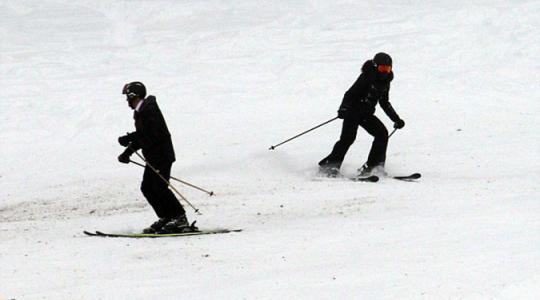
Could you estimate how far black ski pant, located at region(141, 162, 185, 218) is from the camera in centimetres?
895

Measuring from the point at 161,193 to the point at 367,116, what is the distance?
13.3 ft

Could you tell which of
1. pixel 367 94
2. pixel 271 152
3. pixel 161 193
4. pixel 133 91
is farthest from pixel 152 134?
pixel 271 152

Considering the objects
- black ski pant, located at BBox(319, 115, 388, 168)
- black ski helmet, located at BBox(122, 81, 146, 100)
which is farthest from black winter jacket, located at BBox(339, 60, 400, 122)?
black ski helmet, located at BBox(122, 81, 146, 100)

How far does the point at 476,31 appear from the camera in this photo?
20625 millimetres

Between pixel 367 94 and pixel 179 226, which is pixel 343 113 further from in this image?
pixel 179 226

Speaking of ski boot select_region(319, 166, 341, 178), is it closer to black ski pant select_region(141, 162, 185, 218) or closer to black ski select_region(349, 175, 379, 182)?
black ski select_region(349, 175, 379, 182)

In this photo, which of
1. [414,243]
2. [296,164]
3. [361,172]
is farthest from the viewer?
[296,164]

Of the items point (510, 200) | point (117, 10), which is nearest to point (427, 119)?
point (510, 200)

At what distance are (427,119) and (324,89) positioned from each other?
311 cm

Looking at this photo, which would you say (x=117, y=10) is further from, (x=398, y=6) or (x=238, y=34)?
(x=398, y=6)

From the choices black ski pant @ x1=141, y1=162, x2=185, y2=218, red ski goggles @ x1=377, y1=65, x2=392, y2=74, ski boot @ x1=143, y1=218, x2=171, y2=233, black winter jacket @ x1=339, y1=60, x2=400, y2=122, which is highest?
red ski goggles @ x1=377, y1=65, x2=392, y2=74

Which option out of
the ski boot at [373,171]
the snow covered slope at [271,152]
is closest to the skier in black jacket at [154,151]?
the snow covered slope at [271,152]

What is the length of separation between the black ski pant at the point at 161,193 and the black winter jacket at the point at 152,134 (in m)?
0.11

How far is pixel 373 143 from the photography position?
11.7 metres
